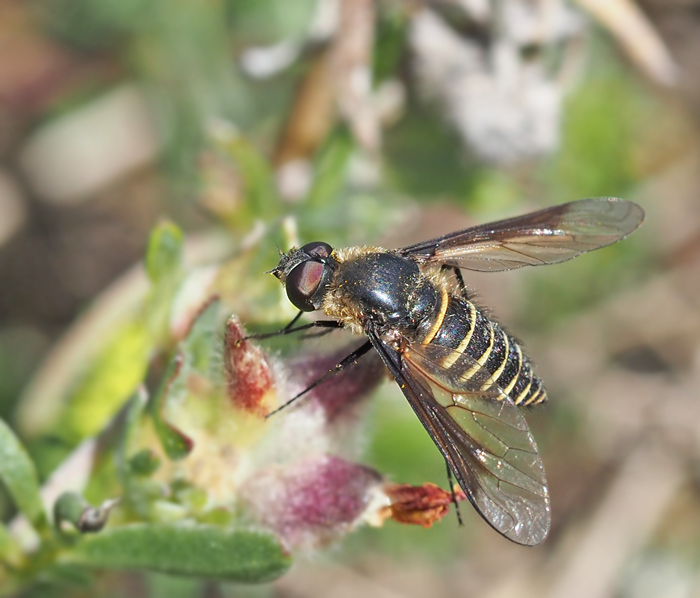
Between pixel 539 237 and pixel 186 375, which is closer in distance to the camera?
pixel 186 375

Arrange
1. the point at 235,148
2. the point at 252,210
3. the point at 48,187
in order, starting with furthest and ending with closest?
the point at 48,187 < the point at 252,210 < the point at 235,148

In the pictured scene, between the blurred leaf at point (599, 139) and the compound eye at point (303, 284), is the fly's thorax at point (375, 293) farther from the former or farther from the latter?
the blurred leaf at point (599, 139)

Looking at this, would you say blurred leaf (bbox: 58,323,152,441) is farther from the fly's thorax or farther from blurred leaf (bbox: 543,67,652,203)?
blurred leaf (bbox: 543,67,652,203)

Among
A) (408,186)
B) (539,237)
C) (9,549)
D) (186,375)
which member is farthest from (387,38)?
(9,549)

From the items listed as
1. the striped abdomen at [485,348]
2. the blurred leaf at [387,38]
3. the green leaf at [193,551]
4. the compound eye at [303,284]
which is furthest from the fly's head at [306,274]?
the blurred leaf at [387,38]

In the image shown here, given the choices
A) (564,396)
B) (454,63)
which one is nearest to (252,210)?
(454,63)

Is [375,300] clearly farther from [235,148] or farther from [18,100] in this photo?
[18,100]

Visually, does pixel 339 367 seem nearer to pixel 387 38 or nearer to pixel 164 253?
pixel 164 253
